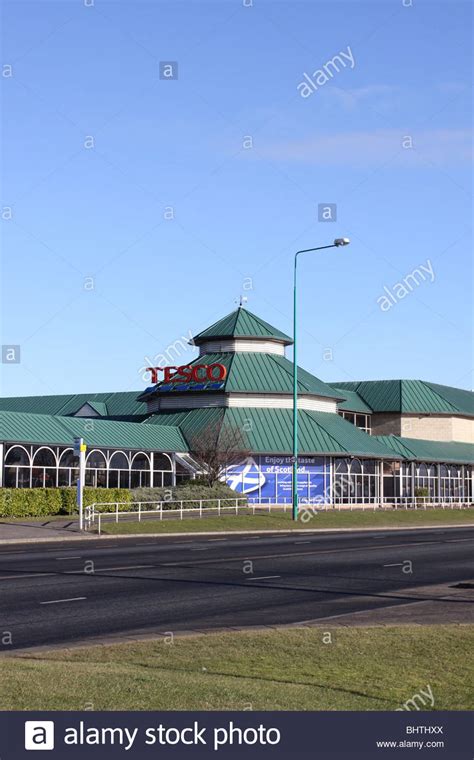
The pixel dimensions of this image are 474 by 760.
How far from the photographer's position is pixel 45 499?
47000 mm

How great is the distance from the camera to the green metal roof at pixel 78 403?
89000mm

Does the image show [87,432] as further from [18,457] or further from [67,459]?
Result: [18,457]

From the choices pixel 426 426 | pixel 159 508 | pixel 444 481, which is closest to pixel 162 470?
pixel 159 508

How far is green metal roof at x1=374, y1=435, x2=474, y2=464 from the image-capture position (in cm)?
7719

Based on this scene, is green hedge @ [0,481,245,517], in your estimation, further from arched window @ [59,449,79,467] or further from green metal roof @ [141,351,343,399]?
green metal roof @ [141,351,343,399]

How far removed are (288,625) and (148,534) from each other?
2737cm

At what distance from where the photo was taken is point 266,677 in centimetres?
1083

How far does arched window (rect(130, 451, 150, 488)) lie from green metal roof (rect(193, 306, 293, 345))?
14.3m

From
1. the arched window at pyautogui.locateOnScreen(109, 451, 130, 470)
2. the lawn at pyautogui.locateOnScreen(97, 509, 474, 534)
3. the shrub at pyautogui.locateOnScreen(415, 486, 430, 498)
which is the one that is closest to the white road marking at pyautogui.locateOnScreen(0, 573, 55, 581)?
the lawn at pyautogui.locateOnScreen(97, 509, 474, 534)

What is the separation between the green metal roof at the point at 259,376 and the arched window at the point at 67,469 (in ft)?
48.2

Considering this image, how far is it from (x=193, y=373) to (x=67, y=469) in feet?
54.8

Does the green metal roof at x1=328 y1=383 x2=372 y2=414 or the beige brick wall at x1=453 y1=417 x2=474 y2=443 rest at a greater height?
the green metal roof at x1=328 y1=383 x2=372 y2=414
